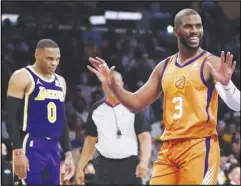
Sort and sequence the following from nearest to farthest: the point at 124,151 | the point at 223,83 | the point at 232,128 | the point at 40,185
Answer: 1. the point at 223,83
2. the point at 40,185
3. the point at 124,151
4. the point at 232,128

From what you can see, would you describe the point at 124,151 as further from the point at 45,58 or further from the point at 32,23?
the point at 32,23

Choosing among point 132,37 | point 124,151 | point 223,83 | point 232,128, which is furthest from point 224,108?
point 223,83

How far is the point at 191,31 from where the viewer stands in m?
5.10

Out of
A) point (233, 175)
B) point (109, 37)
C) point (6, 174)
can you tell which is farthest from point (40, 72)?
point (109, 37)

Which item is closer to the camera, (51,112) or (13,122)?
(13,122)

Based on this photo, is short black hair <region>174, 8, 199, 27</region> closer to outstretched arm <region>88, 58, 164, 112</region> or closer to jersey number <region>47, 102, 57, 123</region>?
outstretched arm <region>88, 58, 164, 112</region>

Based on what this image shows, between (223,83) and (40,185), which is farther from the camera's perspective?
(40,185)

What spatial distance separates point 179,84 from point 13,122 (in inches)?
71.0

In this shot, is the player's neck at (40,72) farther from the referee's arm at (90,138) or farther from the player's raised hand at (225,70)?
the player's raised hand at (225,70)

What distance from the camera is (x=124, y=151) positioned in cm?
756

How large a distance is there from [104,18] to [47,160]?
28.9 feet

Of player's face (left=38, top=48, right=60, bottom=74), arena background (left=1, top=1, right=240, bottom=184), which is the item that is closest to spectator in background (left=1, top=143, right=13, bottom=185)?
player's face (left=38, top=48, right=60, bottom=74)

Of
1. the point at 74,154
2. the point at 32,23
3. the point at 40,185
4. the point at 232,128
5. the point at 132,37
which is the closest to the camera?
the point at 40,185

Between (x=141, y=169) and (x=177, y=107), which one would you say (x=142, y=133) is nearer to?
(x=141, y=169)
